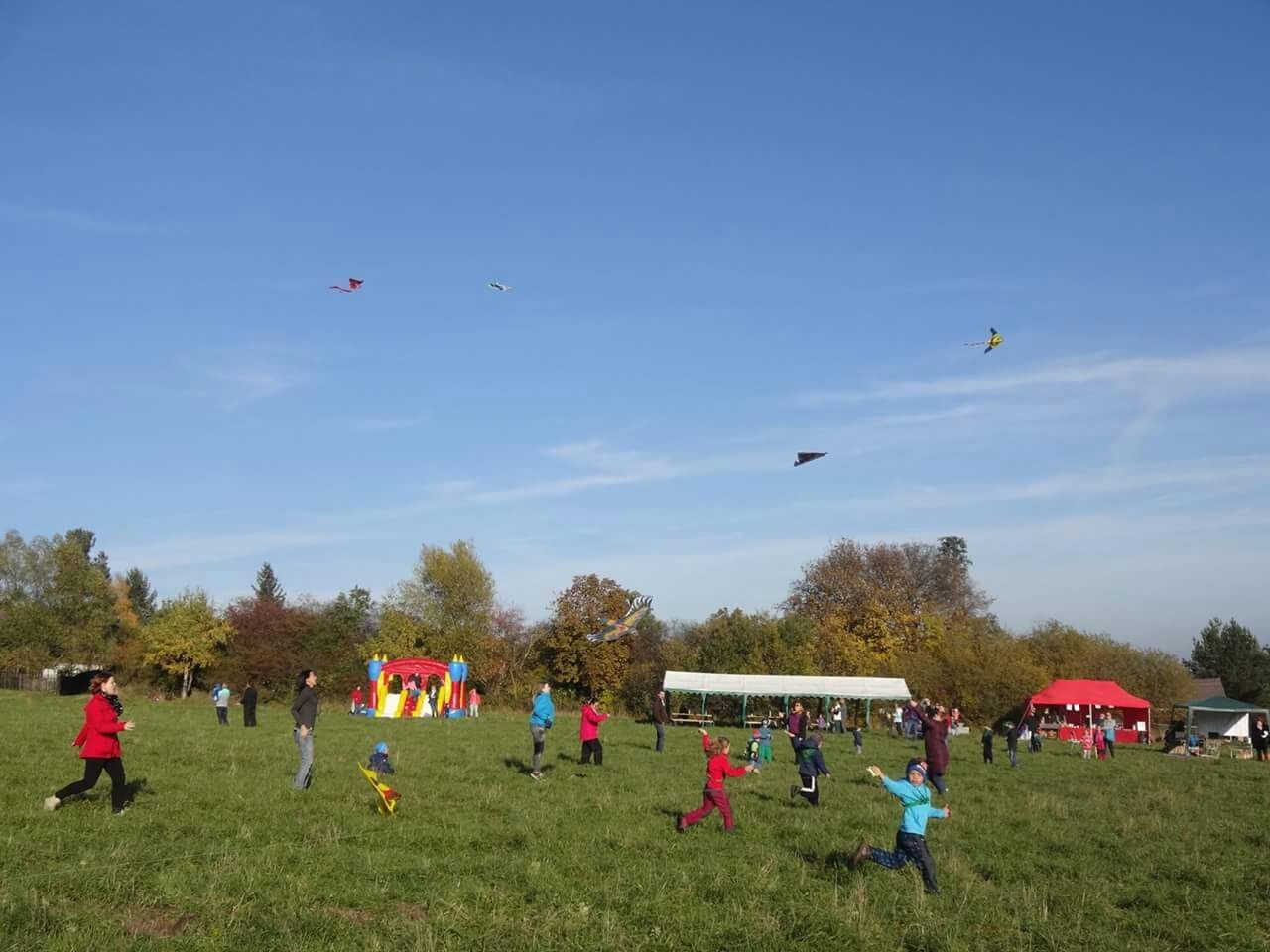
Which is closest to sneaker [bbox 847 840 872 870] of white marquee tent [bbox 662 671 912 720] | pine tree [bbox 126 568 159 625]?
white marquee tent [bbox 662 671 912 720]

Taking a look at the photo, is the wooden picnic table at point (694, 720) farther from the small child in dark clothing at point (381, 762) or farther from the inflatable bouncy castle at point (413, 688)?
the small child in dark clothing at point (381, 762)

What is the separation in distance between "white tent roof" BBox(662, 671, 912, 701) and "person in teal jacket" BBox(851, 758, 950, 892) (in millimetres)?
40175

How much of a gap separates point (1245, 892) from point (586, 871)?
279 inches

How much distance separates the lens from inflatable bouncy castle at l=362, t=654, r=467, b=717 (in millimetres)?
49719

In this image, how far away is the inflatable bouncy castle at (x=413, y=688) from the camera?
49.7 meters

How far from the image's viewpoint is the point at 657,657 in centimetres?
7819

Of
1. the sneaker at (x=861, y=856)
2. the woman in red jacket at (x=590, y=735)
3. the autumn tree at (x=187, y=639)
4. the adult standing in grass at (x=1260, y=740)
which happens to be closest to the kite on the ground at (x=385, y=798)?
the sneaker at (x=861, y=856)

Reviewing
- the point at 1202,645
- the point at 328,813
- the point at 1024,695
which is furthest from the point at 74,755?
the point at 1202,645

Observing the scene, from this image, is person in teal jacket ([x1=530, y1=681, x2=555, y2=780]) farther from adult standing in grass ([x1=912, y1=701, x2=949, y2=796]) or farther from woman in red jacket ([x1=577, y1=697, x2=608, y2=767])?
adult standing in grass ([x1=912, y1=701, x2=949, y2=796])

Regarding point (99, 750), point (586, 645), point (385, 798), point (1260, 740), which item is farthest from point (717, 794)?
point (586, 645)

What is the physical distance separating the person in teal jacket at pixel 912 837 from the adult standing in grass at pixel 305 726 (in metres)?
9.08

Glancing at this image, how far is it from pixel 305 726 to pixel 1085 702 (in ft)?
157

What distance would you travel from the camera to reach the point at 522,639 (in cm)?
8781

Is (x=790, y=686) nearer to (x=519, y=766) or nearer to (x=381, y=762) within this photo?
(x=519, y=766)
